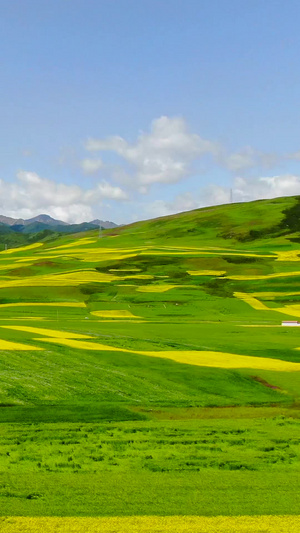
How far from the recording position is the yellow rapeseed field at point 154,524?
15.0 metres

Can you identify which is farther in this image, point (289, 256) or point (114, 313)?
point (289, 256)

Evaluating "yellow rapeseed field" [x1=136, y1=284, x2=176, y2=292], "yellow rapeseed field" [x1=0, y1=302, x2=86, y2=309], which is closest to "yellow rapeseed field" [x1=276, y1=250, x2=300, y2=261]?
"yellow rapeseed field" [x1=136, y1=284, x2=176, y2=292]

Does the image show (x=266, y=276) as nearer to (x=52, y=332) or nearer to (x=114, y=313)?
(x=114, y=313)

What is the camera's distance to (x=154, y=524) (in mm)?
15398

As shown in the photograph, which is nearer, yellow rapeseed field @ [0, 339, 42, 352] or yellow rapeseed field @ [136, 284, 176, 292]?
yellow rapeseed field @ [0, 339, 42, 352]

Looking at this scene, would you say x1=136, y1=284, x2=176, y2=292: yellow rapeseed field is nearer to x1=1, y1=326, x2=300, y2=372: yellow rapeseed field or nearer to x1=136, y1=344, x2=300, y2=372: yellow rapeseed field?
x1=1, y1=326, x2=300, y2=372: yellow rapeseed field

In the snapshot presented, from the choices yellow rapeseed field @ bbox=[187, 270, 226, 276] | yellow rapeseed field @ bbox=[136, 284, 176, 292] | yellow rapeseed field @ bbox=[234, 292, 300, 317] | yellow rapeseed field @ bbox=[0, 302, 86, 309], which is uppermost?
yellow rapeseed field @ bbox=[187, 270, 226, 276]

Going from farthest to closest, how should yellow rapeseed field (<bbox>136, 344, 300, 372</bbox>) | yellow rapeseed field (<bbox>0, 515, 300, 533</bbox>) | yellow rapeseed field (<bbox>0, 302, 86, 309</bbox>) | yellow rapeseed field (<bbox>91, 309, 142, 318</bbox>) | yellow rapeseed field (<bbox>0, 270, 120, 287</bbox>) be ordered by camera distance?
1. yellow rapeseed field (<bbox>0, 270, 120, 287</bbox>)
2. yellow rapeseed field (<bbox>0, 302, 86, 309</bbox>)
3. yellow rapeseed field (<bbox>91, 309, 142, 318</bbox>)
4. yellow rapeseed field (<bbox>136, 344, 300, 372</bbox>)
5. yellow rapeseed field (<bbox>0, 515, 300, 533</bbox>)

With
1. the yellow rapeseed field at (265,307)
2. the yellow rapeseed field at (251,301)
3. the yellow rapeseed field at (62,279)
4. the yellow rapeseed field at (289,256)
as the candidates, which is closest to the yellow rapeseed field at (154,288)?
the yellow rapeseed field at (62,279)

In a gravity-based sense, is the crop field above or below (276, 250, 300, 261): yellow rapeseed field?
below

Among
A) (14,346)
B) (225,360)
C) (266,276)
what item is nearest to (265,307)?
(266,276)

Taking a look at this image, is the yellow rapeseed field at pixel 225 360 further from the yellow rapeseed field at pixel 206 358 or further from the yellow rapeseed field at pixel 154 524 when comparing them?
the yellow rapeseed field at pixel 154 524

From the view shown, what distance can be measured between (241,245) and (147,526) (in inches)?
7165

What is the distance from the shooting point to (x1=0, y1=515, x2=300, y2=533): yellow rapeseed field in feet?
49.2
